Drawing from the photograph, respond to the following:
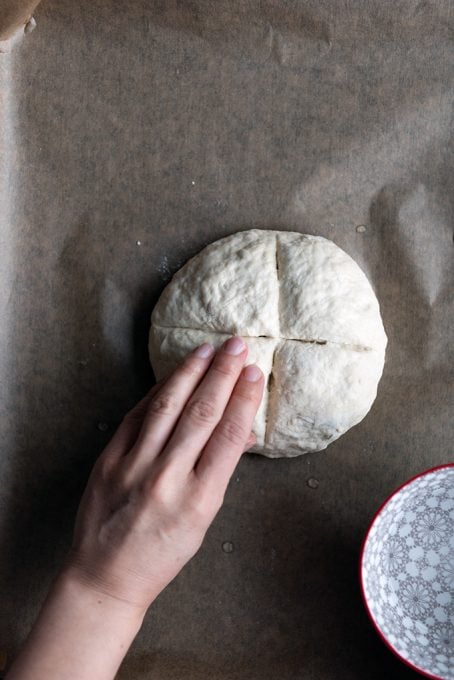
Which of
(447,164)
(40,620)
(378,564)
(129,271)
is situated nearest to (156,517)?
(40,620)

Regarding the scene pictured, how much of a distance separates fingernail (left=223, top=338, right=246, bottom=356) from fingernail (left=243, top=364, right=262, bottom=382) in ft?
0.14

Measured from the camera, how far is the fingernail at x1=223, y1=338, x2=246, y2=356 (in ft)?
4.94

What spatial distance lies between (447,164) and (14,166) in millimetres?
1164

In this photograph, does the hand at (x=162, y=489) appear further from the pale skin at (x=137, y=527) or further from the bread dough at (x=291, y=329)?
the bread dough at (x=291, y=329)

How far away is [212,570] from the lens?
1784mm

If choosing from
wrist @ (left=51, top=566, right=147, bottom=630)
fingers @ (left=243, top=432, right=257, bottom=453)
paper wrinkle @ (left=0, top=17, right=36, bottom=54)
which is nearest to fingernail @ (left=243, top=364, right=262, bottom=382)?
fingers @ (left=243, top=432, right=257, bottom=453)

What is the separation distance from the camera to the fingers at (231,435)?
4.55 feet

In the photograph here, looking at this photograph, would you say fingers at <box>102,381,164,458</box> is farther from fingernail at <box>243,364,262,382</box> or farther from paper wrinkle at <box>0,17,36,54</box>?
paper wrinkle at <box>0,17,36,54</box>

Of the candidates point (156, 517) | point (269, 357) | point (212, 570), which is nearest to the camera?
point (156, 517)

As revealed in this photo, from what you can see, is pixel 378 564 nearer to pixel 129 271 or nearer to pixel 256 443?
pixel 256 443

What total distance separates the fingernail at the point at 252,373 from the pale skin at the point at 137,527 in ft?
0.16

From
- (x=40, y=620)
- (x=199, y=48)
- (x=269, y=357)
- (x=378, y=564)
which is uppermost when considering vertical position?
(x=199, y=48)

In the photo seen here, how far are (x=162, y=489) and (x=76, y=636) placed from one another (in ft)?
1.12

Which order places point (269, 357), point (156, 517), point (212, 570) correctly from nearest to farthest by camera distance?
point (156, 517), point (269, 357), point (212, 570)
